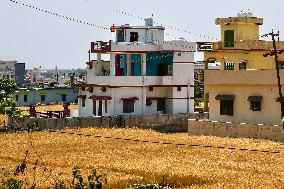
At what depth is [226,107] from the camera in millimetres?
41375

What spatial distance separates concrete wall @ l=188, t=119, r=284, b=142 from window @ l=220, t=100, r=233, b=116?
2.48m

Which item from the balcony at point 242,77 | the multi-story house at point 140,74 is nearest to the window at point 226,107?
the balcony at point 242,77

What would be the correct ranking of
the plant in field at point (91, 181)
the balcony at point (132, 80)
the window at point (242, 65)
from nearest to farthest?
1. the plant in field at point (91, 181)
2. the balcony at point (132, 80)
3. the window at point (242, 65)

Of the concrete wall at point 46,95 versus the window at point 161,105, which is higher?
the concrete wall at point 46,95

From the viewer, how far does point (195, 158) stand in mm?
29750

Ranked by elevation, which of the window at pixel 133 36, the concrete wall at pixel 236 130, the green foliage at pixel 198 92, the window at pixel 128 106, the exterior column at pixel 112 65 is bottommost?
the concrete wall at pixel 236 130

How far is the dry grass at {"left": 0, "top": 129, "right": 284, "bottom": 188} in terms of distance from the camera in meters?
24.0

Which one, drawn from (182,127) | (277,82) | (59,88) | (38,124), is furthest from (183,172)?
(59,88)

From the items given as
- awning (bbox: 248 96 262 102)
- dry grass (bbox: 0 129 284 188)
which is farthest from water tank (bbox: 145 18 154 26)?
awning (bbox: 248 96 262 102)

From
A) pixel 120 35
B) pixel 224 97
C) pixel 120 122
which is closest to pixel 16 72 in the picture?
pixel 120 35

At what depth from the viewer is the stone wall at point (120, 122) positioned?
4100 cm

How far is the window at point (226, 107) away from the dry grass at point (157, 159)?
4.71 meters

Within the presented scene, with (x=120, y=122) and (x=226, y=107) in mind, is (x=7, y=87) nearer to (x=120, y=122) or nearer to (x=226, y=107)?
(x=120, y=122)

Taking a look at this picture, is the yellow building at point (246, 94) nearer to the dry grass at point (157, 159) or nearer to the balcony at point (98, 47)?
the dry grass at point (157, 159)
